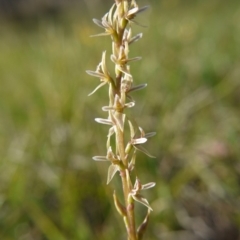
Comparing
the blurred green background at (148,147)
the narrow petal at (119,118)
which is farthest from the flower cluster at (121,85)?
the blurred green background at (148,147)

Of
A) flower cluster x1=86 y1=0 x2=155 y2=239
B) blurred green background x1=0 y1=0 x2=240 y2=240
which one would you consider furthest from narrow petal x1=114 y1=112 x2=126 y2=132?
blurred green background x1=0 y1=0 x2=240 y2=240

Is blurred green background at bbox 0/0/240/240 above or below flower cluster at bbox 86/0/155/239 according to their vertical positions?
below

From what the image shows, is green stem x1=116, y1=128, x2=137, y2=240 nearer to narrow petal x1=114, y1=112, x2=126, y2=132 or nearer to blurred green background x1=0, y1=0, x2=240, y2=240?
narrow petal x1=114, y1=112, x2=126, y2=132

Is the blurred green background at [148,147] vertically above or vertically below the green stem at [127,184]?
below

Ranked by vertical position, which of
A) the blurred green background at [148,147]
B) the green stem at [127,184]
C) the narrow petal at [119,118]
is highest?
the narrow petal at [119,118]

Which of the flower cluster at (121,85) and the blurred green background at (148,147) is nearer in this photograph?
the flower cluster at (121,85)

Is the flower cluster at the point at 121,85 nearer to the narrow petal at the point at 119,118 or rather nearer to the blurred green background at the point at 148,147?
the narrow petal at the point at 119,118

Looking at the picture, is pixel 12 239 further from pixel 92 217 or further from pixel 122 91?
pixel 122 91

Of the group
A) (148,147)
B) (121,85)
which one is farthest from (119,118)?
(148,147)

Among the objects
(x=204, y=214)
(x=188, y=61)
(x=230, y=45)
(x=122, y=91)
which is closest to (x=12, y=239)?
(x=204, y=214)
